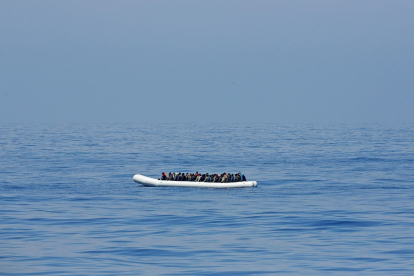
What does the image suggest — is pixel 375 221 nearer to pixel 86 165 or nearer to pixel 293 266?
pixel 293 266

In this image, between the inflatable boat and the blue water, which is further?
the inflatable boat

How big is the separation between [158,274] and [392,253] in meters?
11.4

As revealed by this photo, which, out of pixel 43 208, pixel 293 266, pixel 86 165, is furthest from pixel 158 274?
pixel 86 165

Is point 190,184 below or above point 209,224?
below

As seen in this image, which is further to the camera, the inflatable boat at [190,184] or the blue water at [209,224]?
the inflatable boat at [190,184]

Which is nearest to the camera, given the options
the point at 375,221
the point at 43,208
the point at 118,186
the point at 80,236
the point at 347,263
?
the point at 347,263

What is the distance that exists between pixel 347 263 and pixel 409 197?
996 inches

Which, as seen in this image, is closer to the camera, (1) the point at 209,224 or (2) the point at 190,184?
(1) the point at 209,224

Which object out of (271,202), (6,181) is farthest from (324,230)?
(6,181)

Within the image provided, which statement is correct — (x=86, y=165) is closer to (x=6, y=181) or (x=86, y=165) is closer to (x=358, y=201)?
(x=6, y=181)

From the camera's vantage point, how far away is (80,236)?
113ft

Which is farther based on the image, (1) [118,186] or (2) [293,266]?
(1) [118,186]

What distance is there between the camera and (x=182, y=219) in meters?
40.3

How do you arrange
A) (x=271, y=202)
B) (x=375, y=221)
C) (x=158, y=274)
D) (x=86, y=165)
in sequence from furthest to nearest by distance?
(x=86, y=165)
(x=271, y=202)
(x=375, y=221)
(x=158, y=274)
